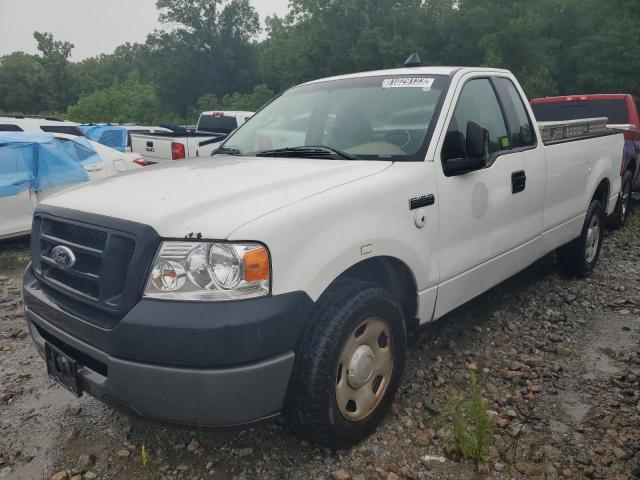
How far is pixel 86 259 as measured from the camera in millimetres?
2336

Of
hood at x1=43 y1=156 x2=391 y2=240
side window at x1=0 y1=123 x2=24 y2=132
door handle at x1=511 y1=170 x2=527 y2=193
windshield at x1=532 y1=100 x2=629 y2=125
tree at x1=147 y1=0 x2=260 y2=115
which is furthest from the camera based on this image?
tree at x1=147 y1=0 x2=260 y2=115

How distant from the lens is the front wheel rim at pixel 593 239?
5137 millimetres

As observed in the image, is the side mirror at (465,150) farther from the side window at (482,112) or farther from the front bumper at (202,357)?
the front bumper at (202,357)

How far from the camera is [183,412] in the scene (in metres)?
2.09

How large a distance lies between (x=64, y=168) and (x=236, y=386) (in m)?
6.00

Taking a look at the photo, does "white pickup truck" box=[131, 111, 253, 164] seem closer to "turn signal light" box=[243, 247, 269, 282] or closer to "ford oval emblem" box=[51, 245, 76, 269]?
"ford oval emblem" box=[51, 245, 76, 269]

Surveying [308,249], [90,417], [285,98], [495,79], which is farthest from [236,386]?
[495,79]

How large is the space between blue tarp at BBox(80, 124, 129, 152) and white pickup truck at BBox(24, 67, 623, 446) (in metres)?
11.5

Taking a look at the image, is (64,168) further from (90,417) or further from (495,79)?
(495,79)

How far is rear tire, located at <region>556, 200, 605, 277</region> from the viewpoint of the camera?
4.99 meters

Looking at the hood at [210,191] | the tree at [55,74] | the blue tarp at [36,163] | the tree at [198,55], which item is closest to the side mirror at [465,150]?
the hood at [210,191]

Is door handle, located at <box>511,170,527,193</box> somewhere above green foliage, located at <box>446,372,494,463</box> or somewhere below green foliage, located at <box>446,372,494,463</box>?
above

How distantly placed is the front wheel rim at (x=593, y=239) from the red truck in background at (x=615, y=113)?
258 cm

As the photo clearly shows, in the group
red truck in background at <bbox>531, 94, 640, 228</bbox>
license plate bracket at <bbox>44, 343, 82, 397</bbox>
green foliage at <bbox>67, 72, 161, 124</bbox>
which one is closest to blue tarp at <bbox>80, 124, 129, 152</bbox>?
red truck in background at <bbox>531, 94, 640, 228</bbox>
